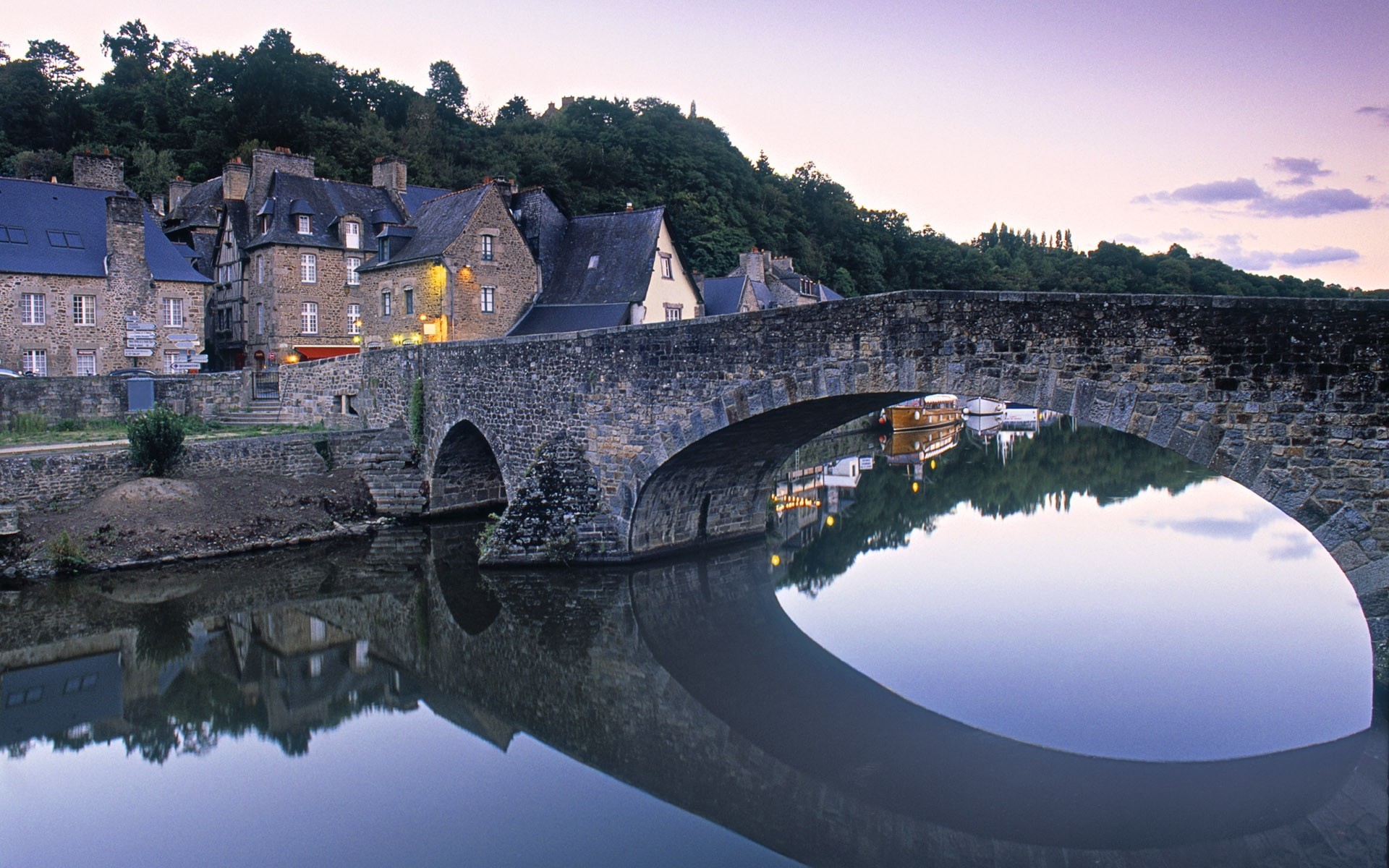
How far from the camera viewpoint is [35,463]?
14.8 meters

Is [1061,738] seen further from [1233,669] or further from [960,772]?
[1233,669]

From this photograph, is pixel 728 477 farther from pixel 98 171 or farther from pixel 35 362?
pixel 98 171

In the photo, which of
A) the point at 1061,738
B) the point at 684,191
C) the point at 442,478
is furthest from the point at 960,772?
the point at 684,191

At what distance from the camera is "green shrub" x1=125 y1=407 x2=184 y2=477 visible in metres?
15.7

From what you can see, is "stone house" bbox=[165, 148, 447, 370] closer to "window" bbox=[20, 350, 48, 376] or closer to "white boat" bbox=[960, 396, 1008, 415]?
"window" bbox=[20, 350, 48, 376]

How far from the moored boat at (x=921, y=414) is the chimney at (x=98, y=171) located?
25227 mm

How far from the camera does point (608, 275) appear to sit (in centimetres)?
2367

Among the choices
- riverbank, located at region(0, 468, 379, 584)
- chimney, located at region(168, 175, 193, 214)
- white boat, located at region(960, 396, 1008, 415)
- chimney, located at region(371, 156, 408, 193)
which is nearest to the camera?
riverbank, located at region(0, 468, 379, 584)

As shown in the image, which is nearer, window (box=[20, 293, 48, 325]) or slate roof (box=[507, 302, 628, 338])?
slate roof (box=[507, 302, 628, 338])

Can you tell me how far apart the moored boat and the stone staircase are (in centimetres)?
1872

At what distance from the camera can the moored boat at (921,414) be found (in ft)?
110

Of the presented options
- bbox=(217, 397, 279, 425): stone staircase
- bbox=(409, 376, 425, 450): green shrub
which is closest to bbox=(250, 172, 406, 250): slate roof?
bbox=(217, 397, 279, 425): stone staircase

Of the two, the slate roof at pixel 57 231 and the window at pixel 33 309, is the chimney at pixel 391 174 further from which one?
the window at pixel 33 309

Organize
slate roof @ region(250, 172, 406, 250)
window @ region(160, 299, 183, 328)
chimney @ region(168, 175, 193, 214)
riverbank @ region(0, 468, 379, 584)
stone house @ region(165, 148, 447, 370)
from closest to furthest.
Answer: riverbank @ region(0, 468, 379, 584) < window @ region(160, 299, 183, 328) < slate roof @ region(250, 172, 406, 250) < stone house @ region(165, 148, 447, 370) < chimney @ region(168, 175, 193, 214)
